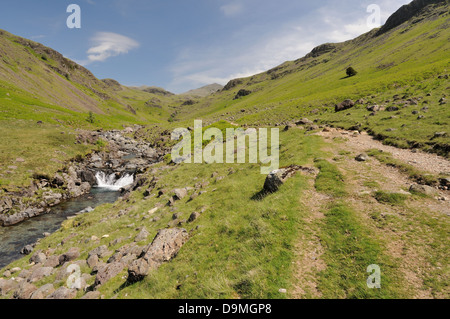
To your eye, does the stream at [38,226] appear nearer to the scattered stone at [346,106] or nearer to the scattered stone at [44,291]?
the scattered stone at [44,291]

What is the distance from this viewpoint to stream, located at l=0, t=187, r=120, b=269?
20469mm

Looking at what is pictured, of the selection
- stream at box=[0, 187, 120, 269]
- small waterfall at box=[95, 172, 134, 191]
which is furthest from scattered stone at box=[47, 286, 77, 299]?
small waterfall at box=[95, 172, 134, 191]

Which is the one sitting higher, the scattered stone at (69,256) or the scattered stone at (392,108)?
the scattered stone at (392,108)

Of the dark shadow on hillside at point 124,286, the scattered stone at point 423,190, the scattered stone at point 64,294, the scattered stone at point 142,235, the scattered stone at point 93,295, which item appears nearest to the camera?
the dark shadow on hillside at point 124,286

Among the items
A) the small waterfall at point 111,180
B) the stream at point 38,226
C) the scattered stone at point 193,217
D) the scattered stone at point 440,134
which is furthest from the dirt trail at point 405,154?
the small waterfall at point 111,180

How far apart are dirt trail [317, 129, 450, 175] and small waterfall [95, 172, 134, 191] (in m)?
38.1

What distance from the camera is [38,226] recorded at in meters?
25.3

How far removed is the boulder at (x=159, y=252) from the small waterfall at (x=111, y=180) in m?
34.3

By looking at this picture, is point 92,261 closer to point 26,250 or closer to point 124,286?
point 124,286

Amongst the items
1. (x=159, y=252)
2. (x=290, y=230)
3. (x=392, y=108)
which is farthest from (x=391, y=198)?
(x=392, y=108)

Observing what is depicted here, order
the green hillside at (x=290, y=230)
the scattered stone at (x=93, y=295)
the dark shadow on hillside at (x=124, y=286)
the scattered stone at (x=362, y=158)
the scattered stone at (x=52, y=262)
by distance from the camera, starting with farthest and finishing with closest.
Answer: the scattered stone at (x=362, y=158), the scattered stone at (x=52, y=262), the scattered stone at (x=93, y=295), the dark shadow on hillside at (x=124, y=286), the green hillside at (x=290, y=230)

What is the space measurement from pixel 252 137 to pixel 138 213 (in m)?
22.0

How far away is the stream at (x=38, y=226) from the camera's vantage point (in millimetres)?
20469
